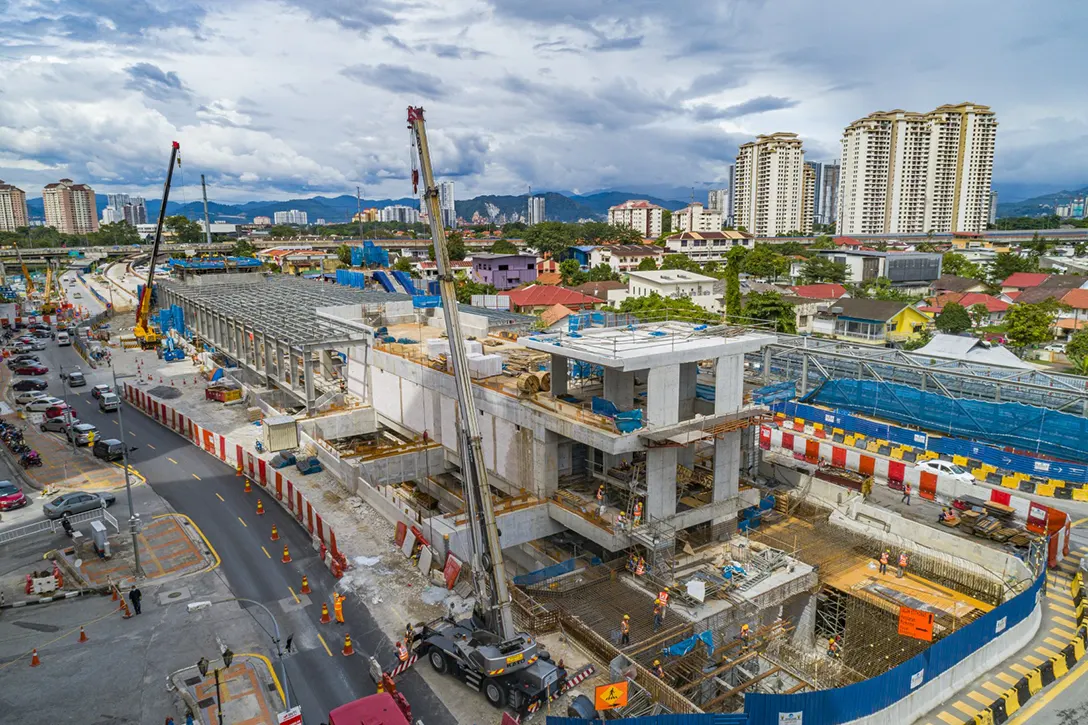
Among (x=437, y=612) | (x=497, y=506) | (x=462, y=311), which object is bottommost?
(x=437, y=612)

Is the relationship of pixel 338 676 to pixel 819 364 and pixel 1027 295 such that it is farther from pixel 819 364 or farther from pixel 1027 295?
pixel 1027 295

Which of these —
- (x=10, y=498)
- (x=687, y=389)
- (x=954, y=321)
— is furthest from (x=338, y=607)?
(x=954, y=321)

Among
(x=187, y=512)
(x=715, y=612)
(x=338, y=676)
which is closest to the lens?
(x=338, y=676)

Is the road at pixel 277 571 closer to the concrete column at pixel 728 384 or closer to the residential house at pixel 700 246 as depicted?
the concrete column at pixel 728 384

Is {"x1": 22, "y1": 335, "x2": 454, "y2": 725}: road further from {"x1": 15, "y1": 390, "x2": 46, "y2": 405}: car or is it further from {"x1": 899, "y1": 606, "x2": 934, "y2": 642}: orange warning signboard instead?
{"x1": 899, "y1": 606, "x2": 934, "y2": 642}: orange warning signboard

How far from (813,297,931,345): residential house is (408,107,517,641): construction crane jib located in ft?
221

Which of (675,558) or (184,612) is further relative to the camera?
(675,558)

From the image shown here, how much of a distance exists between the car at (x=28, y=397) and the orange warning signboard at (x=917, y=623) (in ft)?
200

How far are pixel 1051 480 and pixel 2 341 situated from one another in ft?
350

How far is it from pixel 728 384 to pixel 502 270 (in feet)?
323

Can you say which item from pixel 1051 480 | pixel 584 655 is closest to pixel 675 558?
pixel 584 655

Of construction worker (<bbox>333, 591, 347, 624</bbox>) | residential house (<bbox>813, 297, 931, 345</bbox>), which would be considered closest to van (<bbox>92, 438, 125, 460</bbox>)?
construction worker (<bbox>333, 591, 347, 624</bbox>)

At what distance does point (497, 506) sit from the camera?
2847cm

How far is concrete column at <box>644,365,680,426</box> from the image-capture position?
2664 cm
